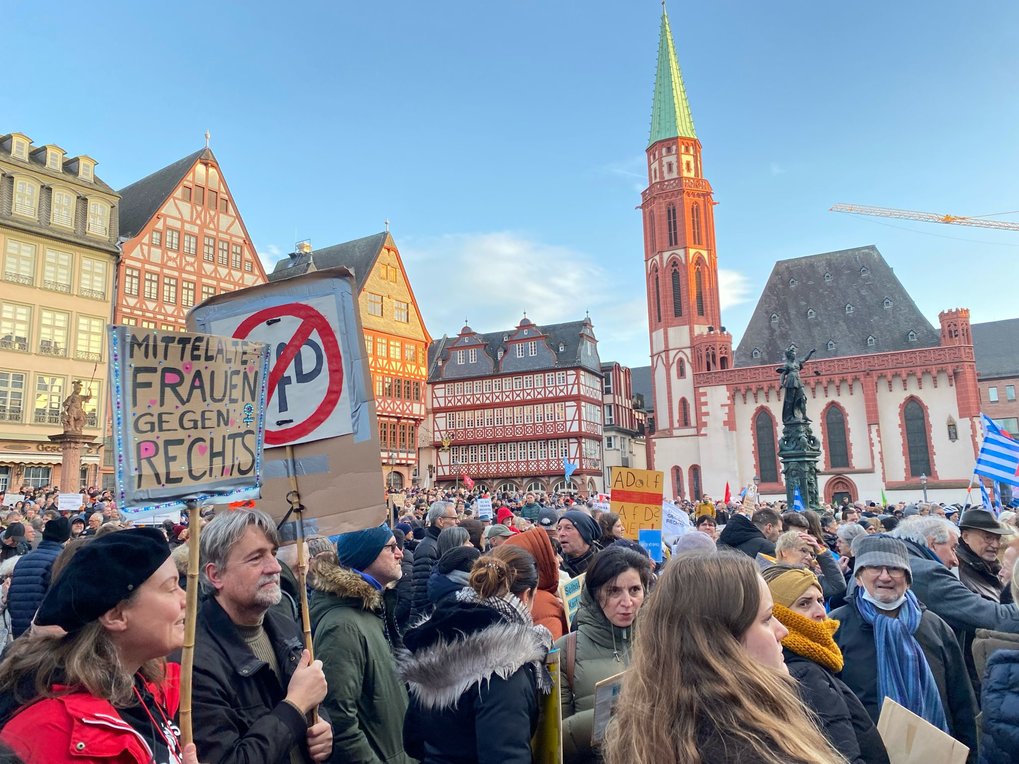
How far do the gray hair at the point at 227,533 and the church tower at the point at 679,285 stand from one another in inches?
1826

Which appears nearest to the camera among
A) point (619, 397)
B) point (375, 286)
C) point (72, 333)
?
point (72, 333)

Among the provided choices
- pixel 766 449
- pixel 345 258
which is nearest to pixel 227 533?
pixel 345 258

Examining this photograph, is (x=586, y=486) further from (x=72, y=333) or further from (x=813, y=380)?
(x=72, y=333)

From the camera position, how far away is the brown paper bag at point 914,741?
2650 mm

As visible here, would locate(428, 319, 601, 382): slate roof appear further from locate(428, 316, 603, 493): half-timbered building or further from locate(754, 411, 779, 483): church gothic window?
locate(754, 411, 779, 483): church gothic window

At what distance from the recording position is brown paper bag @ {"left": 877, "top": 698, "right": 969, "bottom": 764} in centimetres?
265

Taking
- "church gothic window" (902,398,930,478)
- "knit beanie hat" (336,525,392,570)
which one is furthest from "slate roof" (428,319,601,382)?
"knit beanie hat" (336,525,392,570)

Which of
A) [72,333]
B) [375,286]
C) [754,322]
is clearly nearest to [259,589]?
[72,333]

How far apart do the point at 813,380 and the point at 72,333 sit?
39.4 m

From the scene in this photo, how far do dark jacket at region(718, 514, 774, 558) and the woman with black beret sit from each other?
15.9ft

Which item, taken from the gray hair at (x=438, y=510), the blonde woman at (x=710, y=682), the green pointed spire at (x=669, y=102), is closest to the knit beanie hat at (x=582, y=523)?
the gray hair at (x=438, y=510)

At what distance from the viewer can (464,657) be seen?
2.67m

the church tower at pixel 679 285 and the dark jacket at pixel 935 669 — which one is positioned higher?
the church tower at pixel 679 285

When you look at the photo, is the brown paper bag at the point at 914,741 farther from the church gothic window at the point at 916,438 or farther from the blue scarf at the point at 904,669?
the church gothic window at the point at 916,438
